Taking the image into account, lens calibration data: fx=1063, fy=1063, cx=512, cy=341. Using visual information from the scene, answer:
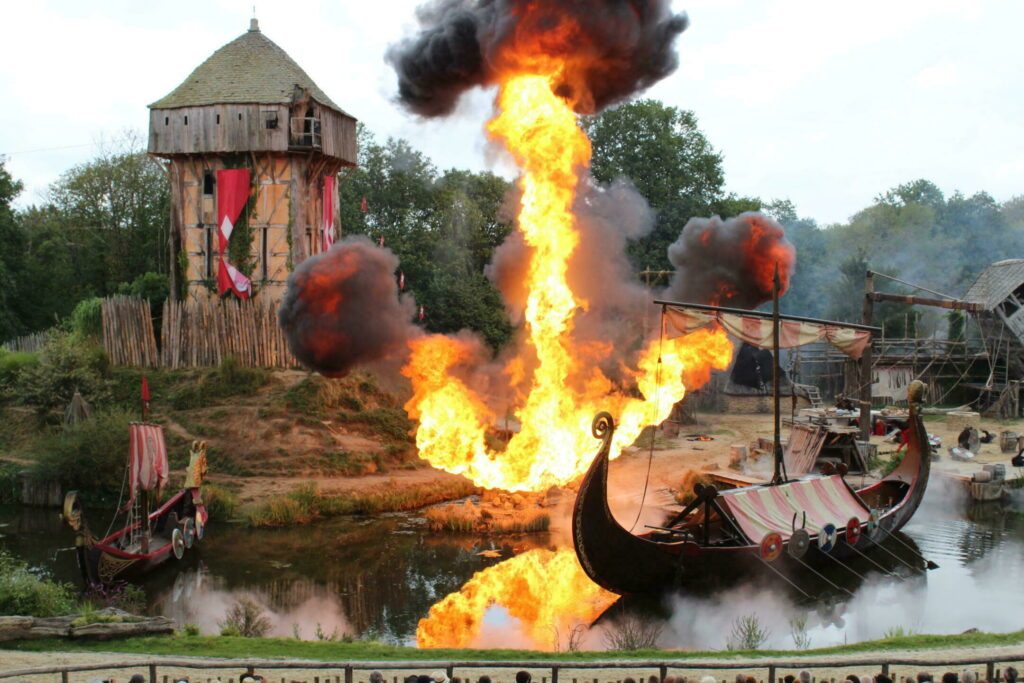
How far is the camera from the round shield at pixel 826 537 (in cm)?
1992

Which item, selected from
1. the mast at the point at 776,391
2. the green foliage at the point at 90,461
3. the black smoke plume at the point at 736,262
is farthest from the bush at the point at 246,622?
the black smoke plume at the point at 736,262

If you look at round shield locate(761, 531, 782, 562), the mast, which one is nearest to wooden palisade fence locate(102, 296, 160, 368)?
the mast

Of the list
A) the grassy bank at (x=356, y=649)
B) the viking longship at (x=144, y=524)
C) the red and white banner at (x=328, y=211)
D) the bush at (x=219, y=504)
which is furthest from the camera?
the red and white banner at (x=328, y=211)

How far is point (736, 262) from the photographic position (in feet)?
100

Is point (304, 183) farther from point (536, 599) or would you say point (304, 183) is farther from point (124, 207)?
point (536, 599)

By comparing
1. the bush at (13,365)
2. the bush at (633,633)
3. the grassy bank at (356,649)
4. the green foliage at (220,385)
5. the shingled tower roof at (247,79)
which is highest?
the shingled tower roof at (247,79)

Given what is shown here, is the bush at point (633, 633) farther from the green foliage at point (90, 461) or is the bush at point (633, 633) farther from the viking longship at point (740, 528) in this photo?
the green foliage at point (90, 461)

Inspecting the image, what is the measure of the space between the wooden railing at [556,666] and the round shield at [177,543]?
8616 millimetres

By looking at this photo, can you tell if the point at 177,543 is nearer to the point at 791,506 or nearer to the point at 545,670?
the point at 545,670

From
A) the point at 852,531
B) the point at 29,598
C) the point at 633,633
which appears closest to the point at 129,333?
the point at 29,598

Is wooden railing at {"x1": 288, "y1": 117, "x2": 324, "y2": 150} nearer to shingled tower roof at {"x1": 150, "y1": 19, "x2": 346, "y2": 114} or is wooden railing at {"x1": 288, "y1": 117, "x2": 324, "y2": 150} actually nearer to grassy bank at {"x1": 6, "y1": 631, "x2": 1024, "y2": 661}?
shingled tower roof at {"x1": 150, "y1": 19, "x2": 346, "y2": 114}

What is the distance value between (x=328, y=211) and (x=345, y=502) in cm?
1472

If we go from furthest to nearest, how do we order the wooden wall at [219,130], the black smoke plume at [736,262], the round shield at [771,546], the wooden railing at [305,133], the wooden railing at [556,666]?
the wooden railing at [305,133]
the wooden wall at [219,130]
the black smoke plume at [736,262]
the round shield at [771,546]
the wooden railing at [556,666]

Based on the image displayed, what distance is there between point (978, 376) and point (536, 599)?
28.9m
